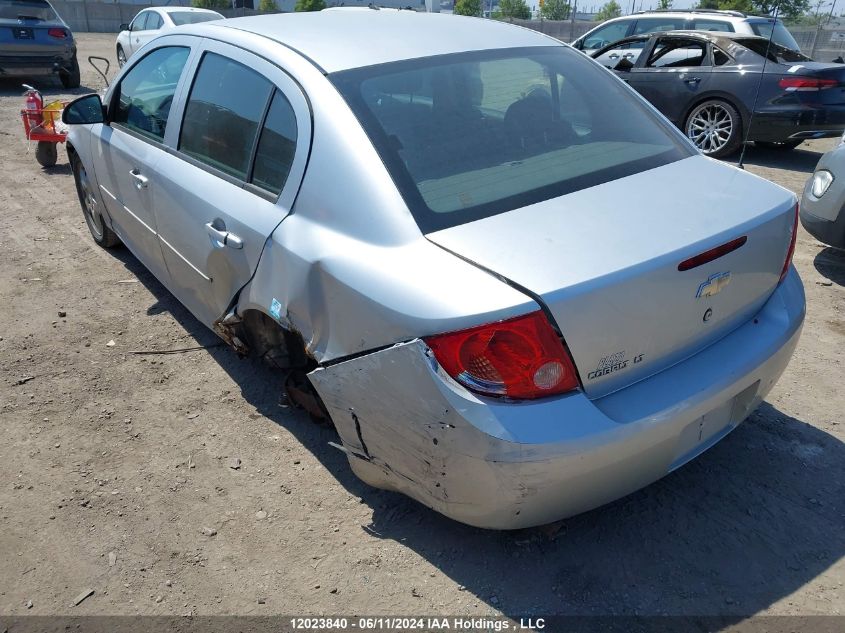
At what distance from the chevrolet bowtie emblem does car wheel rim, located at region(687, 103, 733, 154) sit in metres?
7.26

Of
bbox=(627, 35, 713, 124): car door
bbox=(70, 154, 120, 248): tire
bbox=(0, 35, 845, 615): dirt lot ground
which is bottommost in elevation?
bbox=(0, 35, 845, 615): dirt lot ground

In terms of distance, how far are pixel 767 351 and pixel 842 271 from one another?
3261mm

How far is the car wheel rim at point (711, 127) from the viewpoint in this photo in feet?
29.8

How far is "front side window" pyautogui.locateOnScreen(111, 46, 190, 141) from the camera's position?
3859mm

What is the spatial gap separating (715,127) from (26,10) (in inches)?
479

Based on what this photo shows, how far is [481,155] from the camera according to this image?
2756mm

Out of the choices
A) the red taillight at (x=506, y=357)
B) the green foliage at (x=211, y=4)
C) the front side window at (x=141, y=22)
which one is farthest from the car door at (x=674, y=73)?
the green foliage at (x=211, y=4)

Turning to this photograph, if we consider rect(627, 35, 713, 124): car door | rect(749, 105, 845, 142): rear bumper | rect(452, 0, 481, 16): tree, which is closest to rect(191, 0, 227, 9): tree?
rect(452, 0, 481, 16): tree

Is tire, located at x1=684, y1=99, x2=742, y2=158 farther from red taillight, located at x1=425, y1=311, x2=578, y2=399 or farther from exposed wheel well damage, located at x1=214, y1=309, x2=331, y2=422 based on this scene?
red taillight, located at x1=425, y1=311, x2=578, y2=399

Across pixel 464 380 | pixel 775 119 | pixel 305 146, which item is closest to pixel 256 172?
pixel 305 146

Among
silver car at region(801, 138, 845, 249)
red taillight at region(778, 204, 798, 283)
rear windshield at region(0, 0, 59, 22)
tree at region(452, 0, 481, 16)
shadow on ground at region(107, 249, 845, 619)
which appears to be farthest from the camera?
tree at region(452, 0, 481, 16)

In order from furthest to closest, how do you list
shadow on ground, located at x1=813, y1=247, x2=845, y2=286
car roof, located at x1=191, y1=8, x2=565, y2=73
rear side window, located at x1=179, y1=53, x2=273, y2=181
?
shadow on ground, located at x1=813, y1=247, x2=845, y2=286 < rear side window, located at x1=179, y1=53, x2=273, y2=181 < car roof, located at x1=191, y1=8, x2=565, y2=73

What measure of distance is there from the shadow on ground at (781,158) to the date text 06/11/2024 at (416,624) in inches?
312

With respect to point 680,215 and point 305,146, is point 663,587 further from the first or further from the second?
point 305,146
